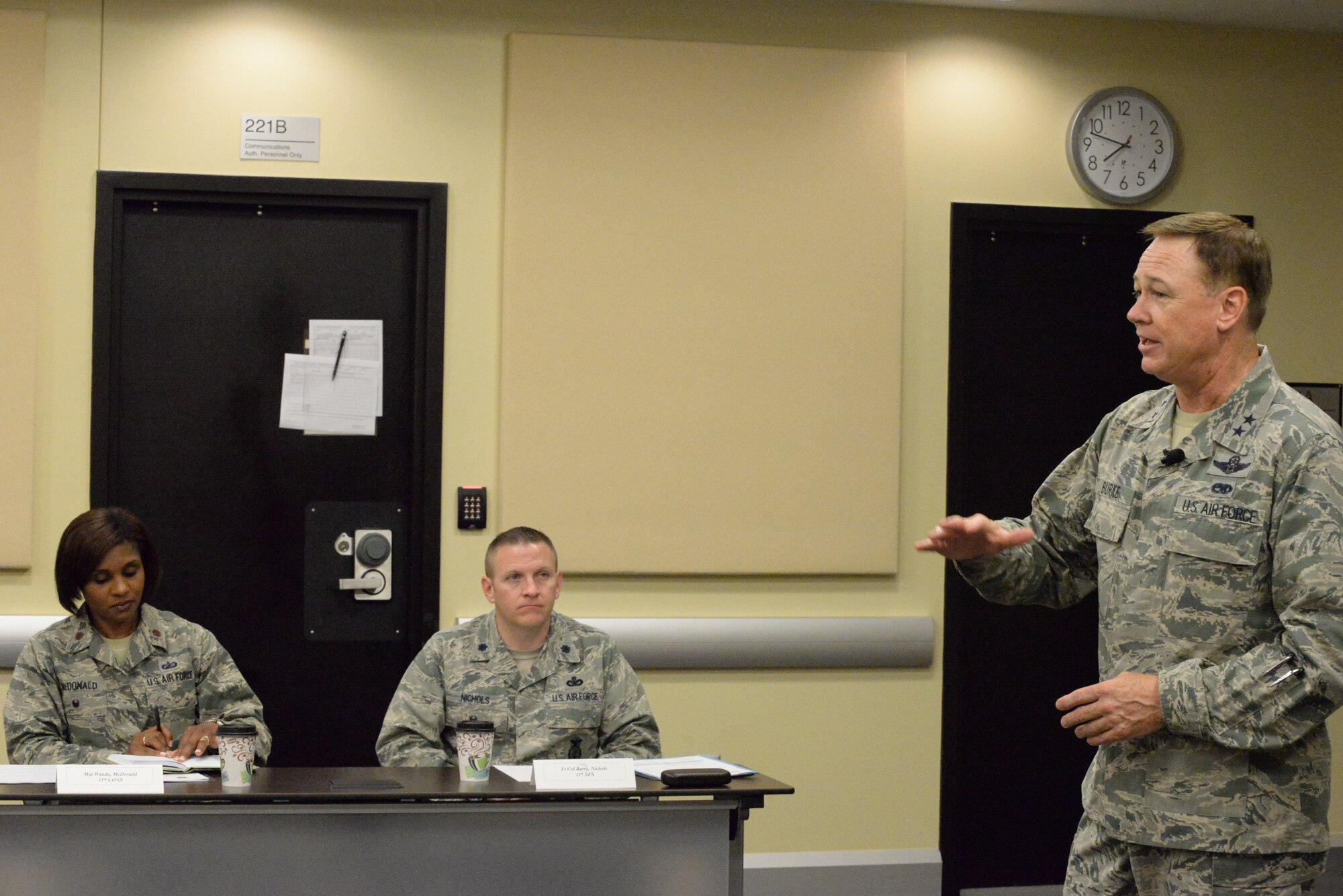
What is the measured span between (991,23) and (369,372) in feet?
7.98

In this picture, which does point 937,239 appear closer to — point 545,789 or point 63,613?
point 545,789

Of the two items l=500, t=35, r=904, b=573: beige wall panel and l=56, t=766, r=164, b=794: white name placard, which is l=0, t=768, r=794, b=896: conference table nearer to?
l=56, t=766, r=164, b=794: white name placard

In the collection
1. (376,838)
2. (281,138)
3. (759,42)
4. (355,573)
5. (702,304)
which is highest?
(759,42)

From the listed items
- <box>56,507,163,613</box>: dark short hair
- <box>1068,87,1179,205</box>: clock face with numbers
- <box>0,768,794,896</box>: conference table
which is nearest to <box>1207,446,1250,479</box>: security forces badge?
<box>0,768,794,896</box>: conference table

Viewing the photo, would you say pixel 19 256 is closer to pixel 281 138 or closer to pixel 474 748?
pixel 281 138

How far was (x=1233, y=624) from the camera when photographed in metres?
2.13

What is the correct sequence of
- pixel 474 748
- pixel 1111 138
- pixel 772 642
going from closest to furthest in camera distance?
pixel 474 748
pixel 772 642
pixel 1111 138

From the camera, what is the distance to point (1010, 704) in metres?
4.55

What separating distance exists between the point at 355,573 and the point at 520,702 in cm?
140

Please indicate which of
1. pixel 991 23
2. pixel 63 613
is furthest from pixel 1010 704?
pixel 63 613

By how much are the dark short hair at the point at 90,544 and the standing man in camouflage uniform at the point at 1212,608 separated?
1986 mm

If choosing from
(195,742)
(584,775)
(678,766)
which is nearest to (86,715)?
(195,742)

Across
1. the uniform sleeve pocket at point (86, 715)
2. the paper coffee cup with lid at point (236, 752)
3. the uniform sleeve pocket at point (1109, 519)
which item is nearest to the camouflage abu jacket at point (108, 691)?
the uniform sleeve pocket at point (86, 715)

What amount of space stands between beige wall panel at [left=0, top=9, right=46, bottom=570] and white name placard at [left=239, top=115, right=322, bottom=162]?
631 mm
